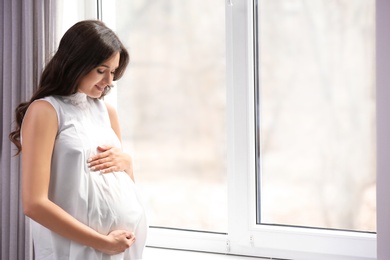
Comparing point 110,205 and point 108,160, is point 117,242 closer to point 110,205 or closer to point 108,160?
point 110,205

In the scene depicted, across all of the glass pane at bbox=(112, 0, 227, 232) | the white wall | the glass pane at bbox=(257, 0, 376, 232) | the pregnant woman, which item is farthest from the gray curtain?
the white wall

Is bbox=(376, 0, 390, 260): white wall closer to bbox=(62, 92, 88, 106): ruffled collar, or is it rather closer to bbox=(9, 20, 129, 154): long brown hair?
bbox=(9, 20, 129, 154): long brown hair

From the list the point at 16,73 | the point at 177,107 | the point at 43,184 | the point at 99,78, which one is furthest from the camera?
the point at 177,107

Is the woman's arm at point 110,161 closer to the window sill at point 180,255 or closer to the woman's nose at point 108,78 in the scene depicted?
the woman's nose at point 108,78

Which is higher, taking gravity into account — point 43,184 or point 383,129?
point 383,129

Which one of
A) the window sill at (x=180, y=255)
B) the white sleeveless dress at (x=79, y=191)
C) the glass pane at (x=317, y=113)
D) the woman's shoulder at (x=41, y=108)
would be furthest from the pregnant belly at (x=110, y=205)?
A: the glass pane at (x=317, y=113)

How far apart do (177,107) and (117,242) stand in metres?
0.98

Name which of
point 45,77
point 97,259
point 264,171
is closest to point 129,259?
point 97,259

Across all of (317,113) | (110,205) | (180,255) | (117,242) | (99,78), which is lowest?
(180,255)

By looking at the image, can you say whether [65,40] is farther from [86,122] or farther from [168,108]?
[168,108]

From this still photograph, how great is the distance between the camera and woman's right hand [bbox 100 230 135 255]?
1684 millimetres

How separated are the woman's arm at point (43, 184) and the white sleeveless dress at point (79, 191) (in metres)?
0.05

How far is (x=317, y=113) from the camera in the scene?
230cm

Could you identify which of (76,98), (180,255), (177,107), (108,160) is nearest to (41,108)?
(76,98)
